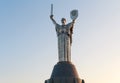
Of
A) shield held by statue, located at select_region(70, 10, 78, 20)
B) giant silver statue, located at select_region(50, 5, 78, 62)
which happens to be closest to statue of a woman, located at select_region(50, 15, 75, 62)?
giant silver statue, located at select_region(50, 5, 78, 62)

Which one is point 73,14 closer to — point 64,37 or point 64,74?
point 64,37

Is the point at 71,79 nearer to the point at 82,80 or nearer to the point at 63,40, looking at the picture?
the point at 82,80

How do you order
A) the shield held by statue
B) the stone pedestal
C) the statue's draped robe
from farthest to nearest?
the shield held by statue
the statue's draped robe
the stone pedestal

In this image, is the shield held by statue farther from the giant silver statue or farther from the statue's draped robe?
the statue's draped robe

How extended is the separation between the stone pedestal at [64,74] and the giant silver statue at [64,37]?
618 millimetres

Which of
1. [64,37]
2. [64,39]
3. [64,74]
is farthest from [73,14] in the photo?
[64,74]

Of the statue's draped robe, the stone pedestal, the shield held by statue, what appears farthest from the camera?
the shield held by statue

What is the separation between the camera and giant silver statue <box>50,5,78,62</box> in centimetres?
1862

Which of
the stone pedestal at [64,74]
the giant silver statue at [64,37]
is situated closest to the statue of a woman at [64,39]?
the giant silver statue at [64,37]

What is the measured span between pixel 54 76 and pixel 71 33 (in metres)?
3.61

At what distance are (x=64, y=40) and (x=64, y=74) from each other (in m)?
2.61

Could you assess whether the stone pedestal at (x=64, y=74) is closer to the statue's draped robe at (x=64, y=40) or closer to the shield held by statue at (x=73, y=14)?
the statue's draped robe at (x=64, y=40)

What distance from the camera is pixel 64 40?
18922mm

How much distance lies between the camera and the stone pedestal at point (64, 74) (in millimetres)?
16906
